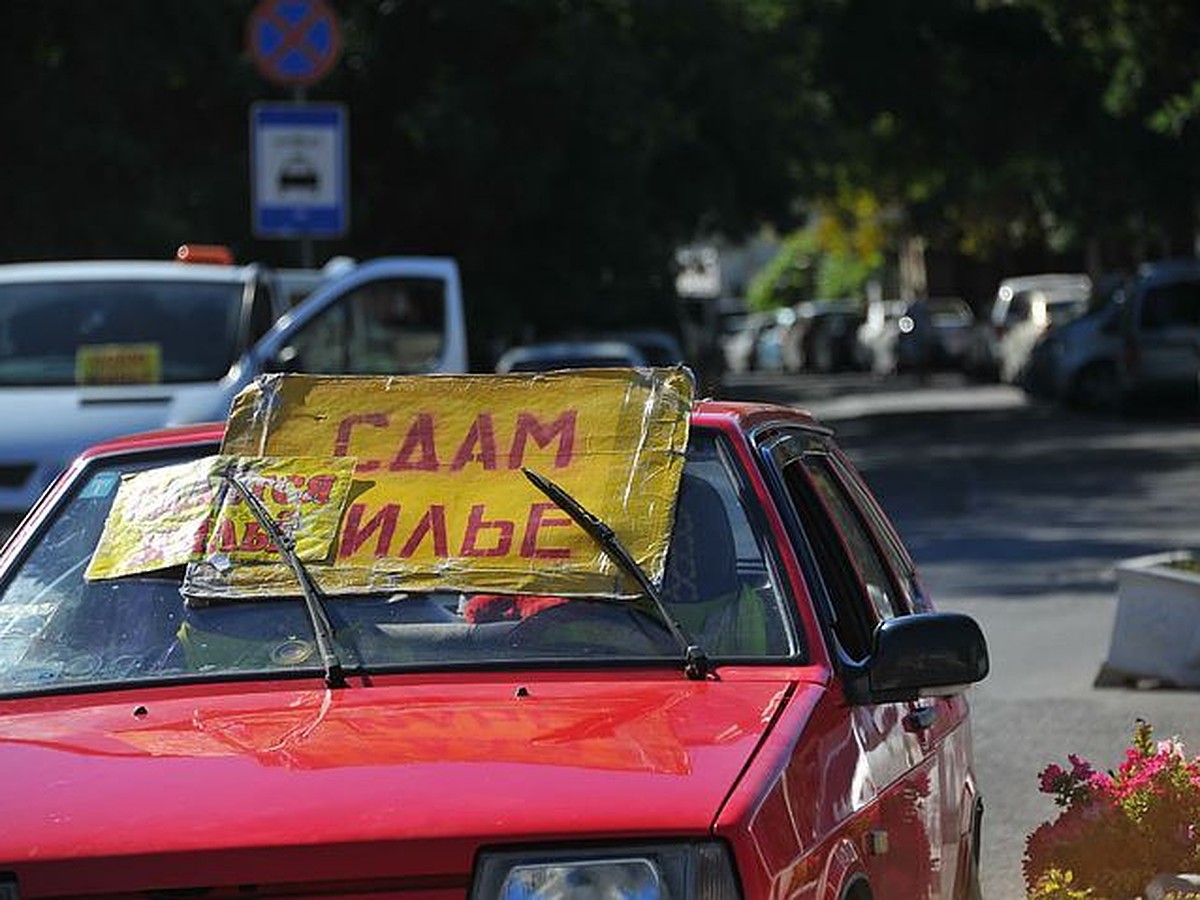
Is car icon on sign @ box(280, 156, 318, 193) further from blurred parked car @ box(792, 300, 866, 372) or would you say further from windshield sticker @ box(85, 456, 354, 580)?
blurred parked car @ box(792, 300, 866, 372)

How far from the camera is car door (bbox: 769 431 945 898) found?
4.93 meters

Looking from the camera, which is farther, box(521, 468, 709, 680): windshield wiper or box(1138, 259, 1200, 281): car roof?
box(1138, 259, 1200, 281): car roof

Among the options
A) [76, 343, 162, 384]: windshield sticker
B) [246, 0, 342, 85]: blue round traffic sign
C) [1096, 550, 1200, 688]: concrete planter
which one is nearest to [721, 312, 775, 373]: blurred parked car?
[246, 0, 342, 85]: blue round traffic sign

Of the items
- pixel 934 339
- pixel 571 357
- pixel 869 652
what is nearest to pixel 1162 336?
pixel 571 357

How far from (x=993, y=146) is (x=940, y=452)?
36.4 ft

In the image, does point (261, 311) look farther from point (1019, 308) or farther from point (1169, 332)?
point (1019, 308)

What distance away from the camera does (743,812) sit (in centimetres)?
396

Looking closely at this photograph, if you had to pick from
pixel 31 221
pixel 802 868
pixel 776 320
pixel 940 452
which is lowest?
pixel 776 320

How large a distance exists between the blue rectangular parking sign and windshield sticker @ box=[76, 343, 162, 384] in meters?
3.40

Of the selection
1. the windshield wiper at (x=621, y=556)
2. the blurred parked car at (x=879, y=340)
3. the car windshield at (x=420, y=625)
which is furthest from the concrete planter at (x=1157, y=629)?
the blurred parked car at (x=879, y=340)

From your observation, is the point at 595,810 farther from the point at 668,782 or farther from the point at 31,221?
the point at 31,221

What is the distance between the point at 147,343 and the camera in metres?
15.8

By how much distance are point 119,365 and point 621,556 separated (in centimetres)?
1080

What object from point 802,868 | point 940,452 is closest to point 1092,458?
point 940,452
